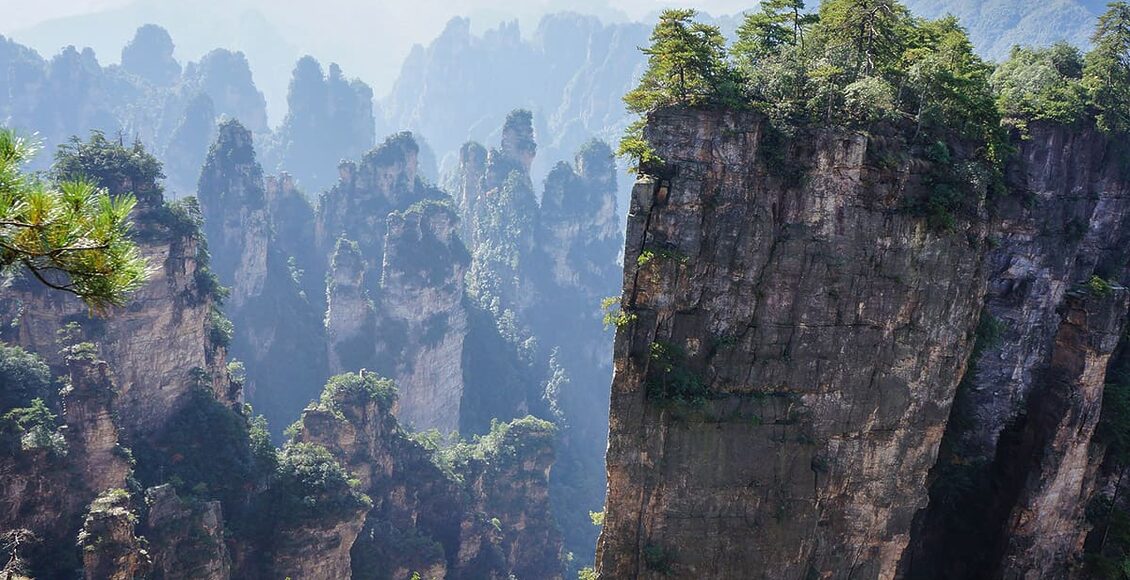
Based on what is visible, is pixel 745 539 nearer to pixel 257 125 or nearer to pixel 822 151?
pixel 822 151

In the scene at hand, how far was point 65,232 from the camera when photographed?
6.11 m

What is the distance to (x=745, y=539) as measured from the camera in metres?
16.2

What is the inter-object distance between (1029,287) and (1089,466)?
436 cm

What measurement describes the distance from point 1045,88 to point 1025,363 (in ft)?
23.1

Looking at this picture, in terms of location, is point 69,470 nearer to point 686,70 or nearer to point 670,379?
point 670,379

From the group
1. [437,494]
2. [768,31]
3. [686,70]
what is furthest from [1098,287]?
[437,494]

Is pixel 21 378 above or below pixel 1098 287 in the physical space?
below

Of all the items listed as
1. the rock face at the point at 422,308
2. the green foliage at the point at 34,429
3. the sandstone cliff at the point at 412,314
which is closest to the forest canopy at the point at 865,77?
the green foliage at the point at 34,429

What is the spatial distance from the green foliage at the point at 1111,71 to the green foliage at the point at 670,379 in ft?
40.8

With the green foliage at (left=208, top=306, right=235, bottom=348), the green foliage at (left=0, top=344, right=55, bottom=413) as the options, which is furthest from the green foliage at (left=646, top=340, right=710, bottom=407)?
the green foliage at (left=208, top=306, right=235, bottom=348)

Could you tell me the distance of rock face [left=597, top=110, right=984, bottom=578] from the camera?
15133 mm

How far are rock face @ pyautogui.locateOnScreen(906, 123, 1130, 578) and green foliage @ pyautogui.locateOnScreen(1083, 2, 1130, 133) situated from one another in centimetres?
57

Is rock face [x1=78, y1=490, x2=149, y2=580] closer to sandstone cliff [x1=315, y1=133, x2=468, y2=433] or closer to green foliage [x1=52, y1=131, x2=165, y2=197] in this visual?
green foliage [x1=52, y1=131, x2=165, y2=197]

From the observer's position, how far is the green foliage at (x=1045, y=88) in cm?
1867
